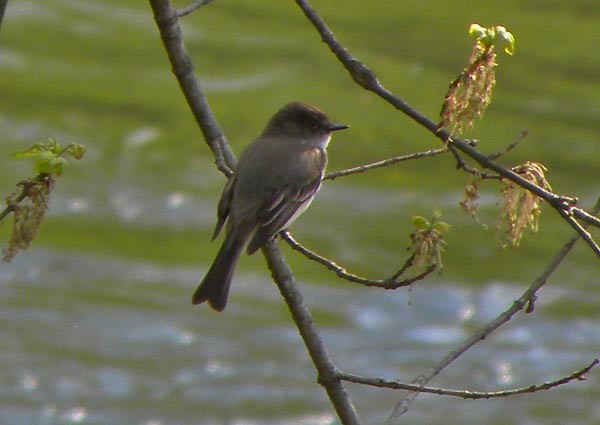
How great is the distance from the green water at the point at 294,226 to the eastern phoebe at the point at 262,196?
13.9 feet

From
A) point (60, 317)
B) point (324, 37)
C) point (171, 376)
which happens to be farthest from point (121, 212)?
point (324, 37)

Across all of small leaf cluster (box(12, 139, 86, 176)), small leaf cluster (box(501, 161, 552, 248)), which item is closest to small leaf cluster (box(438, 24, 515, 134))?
small leaf cluster (box(501, 161, 552, 248))

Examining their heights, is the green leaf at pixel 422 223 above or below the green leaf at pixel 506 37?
below

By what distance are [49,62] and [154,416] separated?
5527 millimetres

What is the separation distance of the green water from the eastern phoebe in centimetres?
422

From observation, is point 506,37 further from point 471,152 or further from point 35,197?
point 35,197

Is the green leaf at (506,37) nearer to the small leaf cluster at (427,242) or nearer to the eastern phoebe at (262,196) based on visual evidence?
the small leaf cluster at (427,242)

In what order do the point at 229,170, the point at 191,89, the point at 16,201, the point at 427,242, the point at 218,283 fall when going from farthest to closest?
the point at 218,283
the point at 229,170
the point at 191,89
the point at 427,242
the point at 16,201

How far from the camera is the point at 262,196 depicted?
522 centimetres

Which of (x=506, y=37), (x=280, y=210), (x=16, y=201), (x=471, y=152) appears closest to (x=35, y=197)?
(x=16, y=201)

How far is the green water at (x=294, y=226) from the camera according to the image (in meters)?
9.96

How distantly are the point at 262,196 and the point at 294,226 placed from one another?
6.49m

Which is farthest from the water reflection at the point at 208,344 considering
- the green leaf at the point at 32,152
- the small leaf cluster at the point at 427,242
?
the green leaf at the point at 32,152

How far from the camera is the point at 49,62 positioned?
45.8 feet
